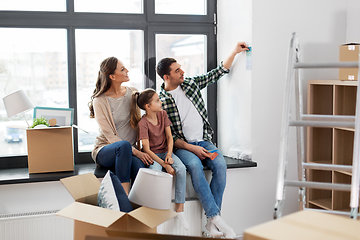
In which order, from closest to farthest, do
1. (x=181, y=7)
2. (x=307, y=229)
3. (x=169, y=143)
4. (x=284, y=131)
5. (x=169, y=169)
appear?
(x=307, y=229), (x=284, y=131), (x=169, y=169), (x=169, y=143), (x=181, y=7)

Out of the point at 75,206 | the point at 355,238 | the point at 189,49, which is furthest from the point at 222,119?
the point at 355,238

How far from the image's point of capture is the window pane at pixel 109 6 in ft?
9.02

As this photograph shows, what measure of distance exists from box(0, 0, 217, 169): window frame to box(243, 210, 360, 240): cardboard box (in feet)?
6.68

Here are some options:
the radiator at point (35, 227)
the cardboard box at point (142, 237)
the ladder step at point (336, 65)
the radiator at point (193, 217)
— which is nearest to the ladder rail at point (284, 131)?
the ladder step at point (336, 65)

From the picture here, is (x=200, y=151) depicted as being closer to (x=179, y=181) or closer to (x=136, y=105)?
(x=179, y=181)

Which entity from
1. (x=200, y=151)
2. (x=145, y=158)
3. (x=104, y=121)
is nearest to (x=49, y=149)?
(x=104, y=121)

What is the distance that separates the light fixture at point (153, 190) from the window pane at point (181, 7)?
174cm

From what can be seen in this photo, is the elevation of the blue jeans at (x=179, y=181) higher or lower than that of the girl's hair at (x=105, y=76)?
lower

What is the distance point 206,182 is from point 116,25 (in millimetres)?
1388

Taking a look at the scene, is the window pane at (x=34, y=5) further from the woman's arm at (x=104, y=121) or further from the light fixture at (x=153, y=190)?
the light fixture at (x=153, y=190)

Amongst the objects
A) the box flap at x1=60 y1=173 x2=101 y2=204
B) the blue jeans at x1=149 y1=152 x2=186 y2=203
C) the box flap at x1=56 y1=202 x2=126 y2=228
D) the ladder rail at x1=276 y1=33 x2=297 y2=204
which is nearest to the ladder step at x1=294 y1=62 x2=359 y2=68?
the ladder rail at x1=276 y1=33 x2=297 y2=204

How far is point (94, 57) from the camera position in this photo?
9.20ft

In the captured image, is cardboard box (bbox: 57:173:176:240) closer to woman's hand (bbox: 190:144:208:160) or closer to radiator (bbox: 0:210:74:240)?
radiator (bbox: 0:210:74:240)

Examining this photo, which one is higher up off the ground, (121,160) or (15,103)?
(15,103)
